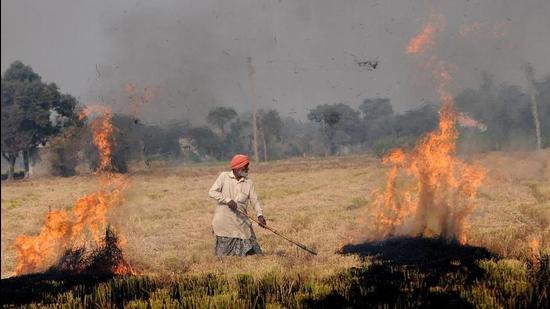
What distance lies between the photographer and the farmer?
35.9ft

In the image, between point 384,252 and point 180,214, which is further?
point 180,214

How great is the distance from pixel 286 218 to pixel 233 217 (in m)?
7.54

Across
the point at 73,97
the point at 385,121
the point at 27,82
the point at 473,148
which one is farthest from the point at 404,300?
the point at 385,121

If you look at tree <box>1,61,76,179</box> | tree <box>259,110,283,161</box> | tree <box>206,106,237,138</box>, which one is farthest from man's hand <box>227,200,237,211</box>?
tree <box>206,106,237,138</box>

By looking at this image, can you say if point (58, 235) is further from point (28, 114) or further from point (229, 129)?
point (229, 129)

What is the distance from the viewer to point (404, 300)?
6367 mm

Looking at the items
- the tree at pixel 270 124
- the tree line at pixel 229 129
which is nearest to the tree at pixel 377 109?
the tree line at pixel 229 129

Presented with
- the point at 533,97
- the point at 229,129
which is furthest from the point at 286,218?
the point at 229,129

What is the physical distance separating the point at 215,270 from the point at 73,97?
57040 mm

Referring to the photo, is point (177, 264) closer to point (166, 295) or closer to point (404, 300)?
point (166, 295)

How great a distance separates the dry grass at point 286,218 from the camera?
1033 cm

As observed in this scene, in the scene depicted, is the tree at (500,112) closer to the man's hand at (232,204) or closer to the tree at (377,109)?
the man's hand at (232,204)

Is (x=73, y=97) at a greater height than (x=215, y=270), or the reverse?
(x=73, y=97)

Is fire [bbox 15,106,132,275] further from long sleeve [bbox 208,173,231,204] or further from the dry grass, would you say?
long sleeve [bbox 208,173,231,204]
